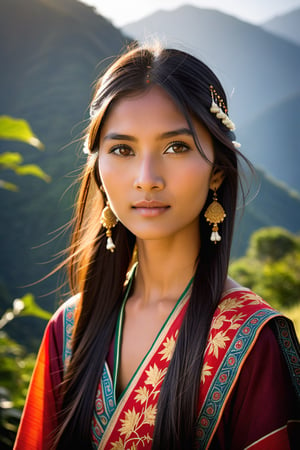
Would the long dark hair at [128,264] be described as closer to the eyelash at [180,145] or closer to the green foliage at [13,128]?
the eyelash at [180,145]

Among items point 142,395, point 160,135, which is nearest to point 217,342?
point 142,395

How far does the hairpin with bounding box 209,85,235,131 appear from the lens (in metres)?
1.48

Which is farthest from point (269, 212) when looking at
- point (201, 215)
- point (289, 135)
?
point (201, 215)

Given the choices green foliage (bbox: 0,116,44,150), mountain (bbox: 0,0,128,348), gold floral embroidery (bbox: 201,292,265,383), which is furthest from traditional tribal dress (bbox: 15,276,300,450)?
mountain (bbox: 0,0,128,348)

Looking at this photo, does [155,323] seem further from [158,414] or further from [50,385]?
[50,385]

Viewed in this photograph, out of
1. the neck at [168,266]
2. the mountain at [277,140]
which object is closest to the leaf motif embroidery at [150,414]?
the neck at [168,266]

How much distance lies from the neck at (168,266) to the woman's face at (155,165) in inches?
5.3

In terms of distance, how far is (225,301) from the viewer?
148cm

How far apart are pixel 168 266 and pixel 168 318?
18 centimetres

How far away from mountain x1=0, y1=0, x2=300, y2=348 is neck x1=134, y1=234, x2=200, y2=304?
1501 centimetres

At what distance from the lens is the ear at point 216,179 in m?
1.54

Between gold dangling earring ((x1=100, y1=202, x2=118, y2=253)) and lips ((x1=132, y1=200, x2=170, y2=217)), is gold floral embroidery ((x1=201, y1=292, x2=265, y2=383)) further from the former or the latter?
gold dangling earring ((x1=100, y1=202, x2=118, y2=253))

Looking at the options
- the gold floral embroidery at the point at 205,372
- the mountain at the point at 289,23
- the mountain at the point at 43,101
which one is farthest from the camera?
the mountain at the point at 289,23

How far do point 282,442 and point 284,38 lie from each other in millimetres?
58556
